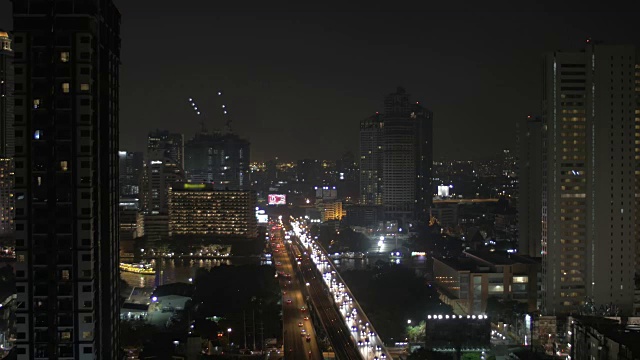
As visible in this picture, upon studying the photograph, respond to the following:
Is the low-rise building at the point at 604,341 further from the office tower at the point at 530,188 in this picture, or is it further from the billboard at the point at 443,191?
the billboard at the point at 443,191

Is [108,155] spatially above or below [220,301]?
above

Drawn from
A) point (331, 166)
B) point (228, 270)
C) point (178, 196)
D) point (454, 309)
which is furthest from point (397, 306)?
point (331, 166)

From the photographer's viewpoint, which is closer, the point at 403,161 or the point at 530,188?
the point at 530,188

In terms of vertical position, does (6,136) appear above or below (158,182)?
above

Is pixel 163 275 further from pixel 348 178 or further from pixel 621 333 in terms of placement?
pixel 348 178

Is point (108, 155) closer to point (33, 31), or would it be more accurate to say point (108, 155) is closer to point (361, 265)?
point (33, 31)

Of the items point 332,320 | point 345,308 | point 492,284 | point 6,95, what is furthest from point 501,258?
point 6,95

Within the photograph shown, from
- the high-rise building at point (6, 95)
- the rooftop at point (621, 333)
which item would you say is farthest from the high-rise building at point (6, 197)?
the rooftop at point (621, 333)
